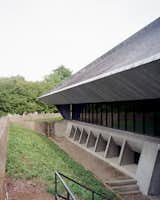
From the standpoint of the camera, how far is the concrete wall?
1019 centimetres

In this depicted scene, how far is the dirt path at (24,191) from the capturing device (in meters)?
6.03

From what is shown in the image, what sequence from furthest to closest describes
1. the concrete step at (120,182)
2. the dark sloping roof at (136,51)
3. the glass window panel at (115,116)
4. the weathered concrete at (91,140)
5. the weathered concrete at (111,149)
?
the weathered concrete at (91,140) → the glass window panel at (115,116) → the weathered concrete at (111,149) → the concrete step at (120,182) → the dark sloping roof at (136,51)

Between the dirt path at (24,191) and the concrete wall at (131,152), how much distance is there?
4.56 metres

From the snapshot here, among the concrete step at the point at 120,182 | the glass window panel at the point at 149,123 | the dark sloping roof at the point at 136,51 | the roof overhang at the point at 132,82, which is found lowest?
the concrete step at the point at 120,182

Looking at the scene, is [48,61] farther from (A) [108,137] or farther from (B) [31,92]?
(A) [108,137]

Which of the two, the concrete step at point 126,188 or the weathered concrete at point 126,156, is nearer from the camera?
the concrete step at point 126,188

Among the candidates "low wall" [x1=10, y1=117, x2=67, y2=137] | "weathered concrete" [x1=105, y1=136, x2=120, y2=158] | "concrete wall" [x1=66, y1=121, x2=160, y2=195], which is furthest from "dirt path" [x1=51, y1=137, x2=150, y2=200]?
"low wall" [x1=10, y1=117, x2=67, y2=137]

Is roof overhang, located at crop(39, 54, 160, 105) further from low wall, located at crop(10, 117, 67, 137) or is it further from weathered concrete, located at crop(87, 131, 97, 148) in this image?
low wall, located at crop(10, 117, 67, 137)

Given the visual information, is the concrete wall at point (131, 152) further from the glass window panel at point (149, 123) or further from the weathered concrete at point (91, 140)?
the glass window panel at point (149, 123)

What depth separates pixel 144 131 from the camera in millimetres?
12453

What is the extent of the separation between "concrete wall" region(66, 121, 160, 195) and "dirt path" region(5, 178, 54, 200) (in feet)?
15.0

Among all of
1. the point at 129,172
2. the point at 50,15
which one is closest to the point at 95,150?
the point at 129,172

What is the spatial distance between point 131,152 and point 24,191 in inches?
320

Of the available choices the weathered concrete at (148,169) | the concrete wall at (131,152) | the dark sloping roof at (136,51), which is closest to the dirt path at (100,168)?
the concrete wall at (131,152)
